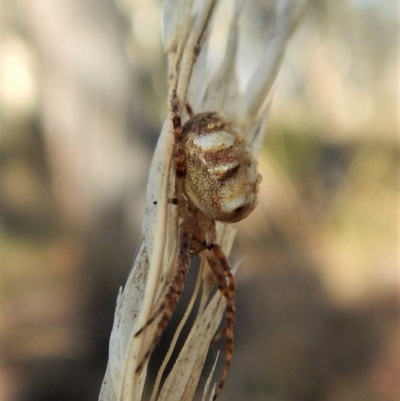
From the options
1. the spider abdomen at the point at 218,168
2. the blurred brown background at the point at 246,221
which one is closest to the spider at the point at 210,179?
the spider abdomen at the point at 218,168

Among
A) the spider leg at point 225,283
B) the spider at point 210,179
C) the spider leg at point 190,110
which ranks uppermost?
the spider leg at point 190,110

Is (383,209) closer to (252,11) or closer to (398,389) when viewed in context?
(398,389)

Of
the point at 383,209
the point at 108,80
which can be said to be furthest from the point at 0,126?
the point at 383,209

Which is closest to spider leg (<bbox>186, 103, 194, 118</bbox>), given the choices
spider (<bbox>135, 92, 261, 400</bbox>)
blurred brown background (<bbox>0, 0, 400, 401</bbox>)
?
spider (<bbox>135, 92, 261, 400</bbox>)

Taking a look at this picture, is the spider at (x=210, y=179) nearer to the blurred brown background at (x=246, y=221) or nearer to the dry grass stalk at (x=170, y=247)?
the dry grass stalk at (x=170, y=247)

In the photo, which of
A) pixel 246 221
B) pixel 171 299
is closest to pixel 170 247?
pixel 171 299

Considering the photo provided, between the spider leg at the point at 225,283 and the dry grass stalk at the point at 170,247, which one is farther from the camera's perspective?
the spider leg at the point at 225,283

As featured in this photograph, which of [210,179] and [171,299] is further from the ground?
[210,179]

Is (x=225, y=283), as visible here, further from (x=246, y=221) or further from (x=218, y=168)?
(x=246, y=221)
